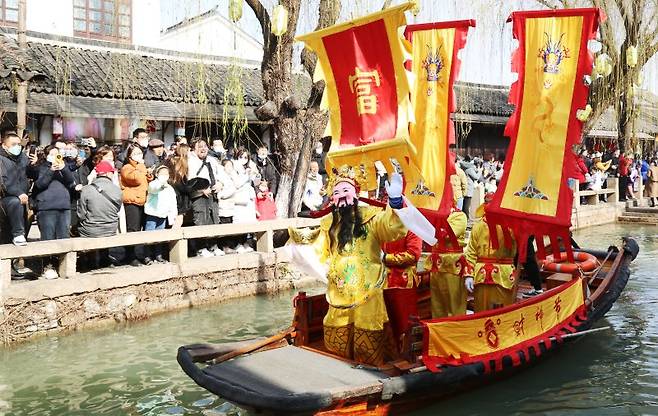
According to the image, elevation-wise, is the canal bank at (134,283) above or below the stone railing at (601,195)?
below

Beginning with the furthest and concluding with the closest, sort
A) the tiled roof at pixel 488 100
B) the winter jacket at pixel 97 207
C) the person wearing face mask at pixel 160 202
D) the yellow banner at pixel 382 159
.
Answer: the tiled roof at pixel 488 100, the person wearing face mask at pixel 160 202, the winter jacket at pixel 97 207, the yellow banner at pixel 382 159

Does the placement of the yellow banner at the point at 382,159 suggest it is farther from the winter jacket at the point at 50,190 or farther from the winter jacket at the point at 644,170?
the winter jacket at the point at 644,170

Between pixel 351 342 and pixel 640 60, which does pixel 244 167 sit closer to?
pixel 351 342

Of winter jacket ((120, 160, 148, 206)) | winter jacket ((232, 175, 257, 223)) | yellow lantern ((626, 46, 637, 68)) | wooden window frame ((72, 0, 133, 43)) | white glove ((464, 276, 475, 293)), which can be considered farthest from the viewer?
wooden window frame ((72, 0, 133, 43))

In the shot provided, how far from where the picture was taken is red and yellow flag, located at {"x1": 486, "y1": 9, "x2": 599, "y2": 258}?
6559 mm

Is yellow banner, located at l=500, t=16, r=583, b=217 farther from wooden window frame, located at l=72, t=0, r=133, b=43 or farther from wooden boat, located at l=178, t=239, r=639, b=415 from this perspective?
wooden window frame, located at l=72, t=0, r=133, b=43

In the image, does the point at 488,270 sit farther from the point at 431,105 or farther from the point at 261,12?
the point at 261,12

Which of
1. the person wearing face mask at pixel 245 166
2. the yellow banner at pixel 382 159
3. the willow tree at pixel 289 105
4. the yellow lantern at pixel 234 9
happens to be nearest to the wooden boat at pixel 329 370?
the yellow banner at pixel 382 159

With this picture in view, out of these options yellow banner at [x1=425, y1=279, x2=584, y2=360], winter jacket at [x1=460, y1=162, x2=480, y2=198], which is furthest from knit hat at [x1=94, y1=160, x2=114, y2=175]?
winter jacket at [x1=460, y1=162, x2=480, y2=198]

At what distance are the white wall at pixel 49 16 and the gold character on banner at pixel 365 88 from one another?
46.3 ft

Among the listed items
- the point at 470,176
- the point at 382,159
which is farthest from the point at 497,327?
the point at 470,176

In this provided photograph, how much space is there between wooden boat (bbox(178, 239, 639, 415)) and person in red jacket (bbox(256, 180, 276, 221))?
16.7 feet

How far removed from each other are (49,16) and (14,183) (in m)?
12.3

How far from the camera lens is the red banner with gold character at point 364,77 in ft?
22.3
